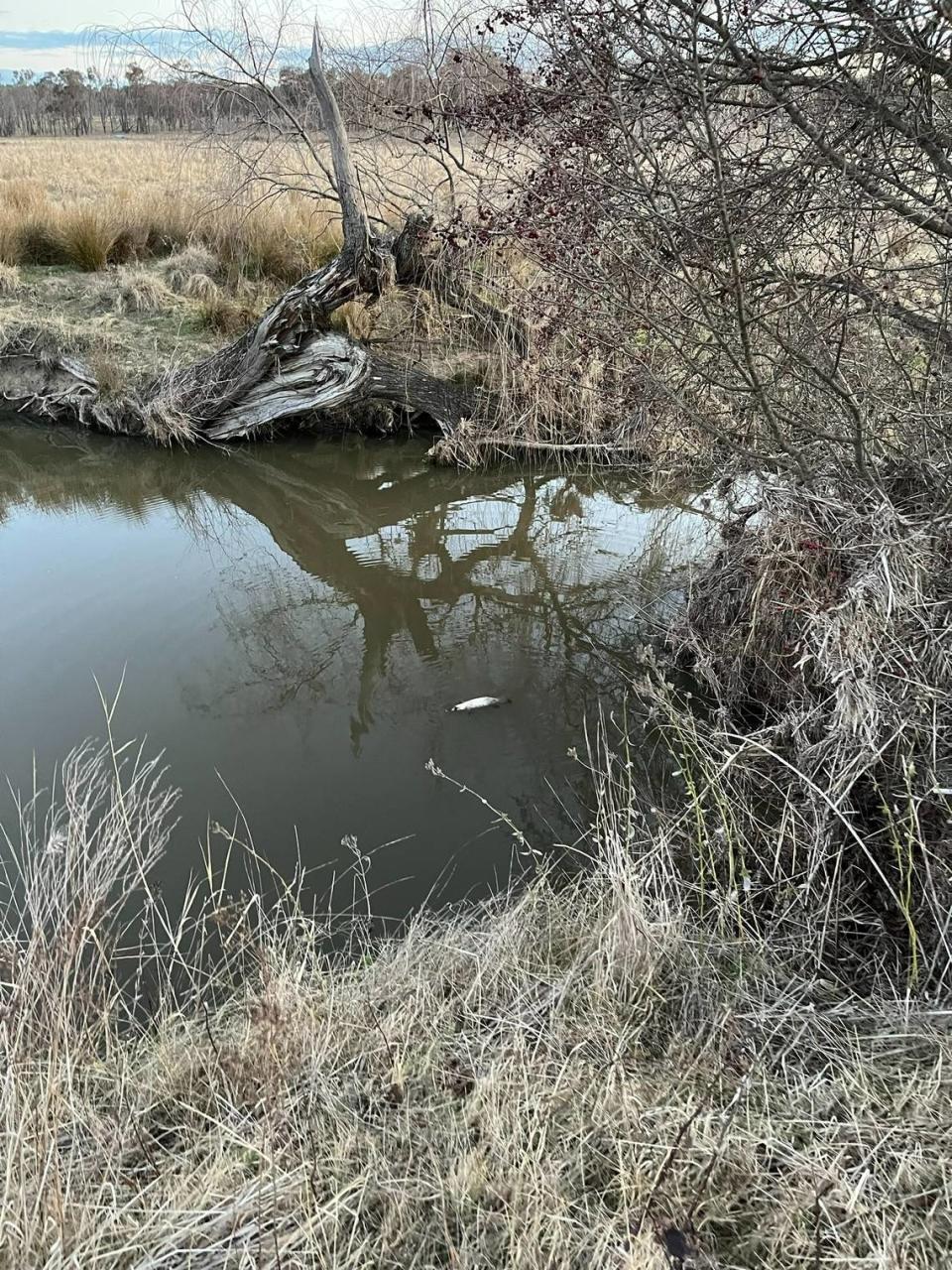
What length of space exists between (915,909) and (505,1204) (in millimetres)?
1435

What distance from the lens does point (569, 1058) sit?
2.00 m

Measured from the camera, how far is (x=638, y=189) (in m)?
2.81

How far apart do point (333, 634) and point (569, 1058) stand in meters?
3.14

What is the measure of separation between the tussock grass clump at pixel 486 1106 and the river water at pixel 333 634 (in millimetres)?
711

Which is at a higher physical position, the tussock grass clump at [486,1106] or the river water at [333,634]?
the river water at [333,634]

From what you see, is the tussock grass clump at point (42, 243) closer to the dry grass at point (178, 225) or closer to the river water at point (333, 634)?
the dry grass at point (178, 225)

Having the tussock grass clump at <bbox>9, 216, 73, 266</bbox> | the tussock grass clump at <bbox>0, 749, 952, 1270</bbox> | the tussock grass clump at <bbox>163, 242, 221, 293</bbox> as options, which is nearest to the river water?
the tussock grass clump at <bbox>0, 749, 952, 1270</bbox>

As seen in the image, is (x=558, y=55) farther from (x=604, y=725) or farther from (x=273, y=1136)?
(x=273, y=1136)

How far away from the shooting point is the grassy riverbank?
1.61 meters

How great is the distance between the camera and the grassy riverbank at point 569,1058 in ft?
5.27

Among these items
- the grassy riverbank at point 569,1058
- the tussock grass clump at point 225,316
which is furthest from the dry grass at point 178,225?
the grassy riverbank at point 569,1058

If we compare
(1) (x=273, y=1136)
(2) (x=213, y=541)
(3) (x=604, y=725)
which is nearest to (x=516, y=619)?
(3) (x=604, y=725)

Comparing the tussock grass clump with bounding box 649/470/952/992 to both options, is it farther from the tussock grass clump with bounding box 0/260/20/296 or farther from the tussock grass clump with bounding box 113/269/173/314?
the tussock grass clump with bounding box 0/260/20/296

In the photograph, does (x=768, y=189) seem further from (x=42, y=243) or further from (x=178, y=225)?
(x=42, y=243)
